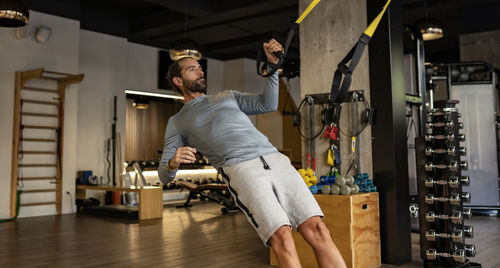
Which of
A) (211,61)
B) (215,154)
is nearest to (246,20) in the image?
(211,61)

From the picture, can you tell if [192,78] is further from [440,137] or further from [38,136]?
[38,136]

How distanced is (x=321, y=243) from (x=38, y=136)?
6061 millimetres

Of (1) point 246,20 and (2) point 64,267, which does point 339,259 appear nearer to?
(2) point 64,267

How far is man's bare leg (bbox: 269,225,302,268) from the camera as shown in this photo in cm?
170

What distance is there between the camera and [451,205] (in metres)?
3.10

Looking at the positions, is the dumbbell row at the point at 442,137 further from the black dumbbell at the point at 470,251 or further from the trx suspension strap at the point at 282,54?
the trx suspension strap at the point at 282,54

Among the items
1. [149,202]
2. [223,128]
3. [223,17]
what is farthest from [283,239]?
[223,17]

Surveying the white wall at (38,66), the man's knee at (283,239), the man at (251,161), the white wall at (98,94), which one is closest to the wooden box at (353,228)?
the man at (251,161)

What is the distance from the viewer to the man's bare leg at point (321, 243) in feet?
5.79

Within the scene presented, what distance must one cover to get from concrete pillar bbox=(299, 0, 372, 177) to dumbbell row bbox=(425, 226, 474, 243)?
24.8 inches

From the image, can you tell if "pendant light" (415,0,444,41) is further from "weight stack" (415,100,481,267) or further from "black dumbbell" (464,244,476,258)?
"black dumbbell" (464,244,476,258)

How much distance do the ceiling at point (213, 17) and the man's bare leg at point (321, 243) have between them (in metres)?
5.56

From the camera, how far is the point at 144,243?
4.32 meters

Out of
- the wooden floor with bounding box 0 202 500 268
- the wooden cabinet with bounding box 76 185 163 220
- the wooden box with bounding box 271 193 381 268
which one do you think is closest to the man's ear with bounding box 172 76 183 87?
the wooden box with bounding box 271 193 381 268
